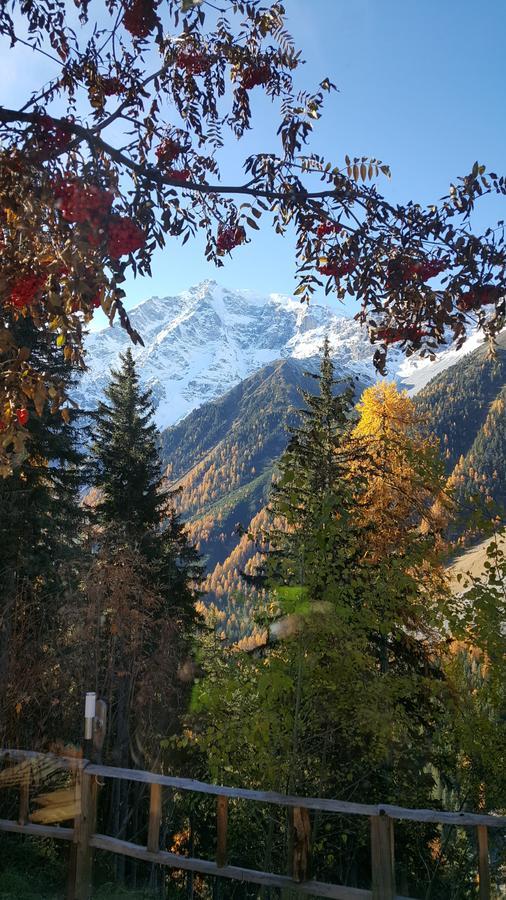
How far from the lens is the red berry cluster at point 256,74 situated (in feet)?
10.9

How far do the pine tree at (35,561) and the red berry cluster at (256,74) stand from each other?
386 inches

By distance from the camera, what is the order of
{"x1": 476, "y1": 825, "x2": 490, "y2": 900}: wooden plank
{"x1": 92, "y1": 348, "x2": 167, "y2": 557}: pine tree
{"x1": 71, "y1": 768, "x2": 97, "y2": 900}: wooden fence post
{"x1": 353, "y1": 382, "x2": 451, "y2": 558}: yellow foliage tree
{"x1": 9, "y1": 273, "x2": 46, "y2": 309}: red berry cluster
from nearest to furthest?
1. {"x1": 9, "y1": 273, "x2": 46, "y2": 309}: red berry cluster
2. {"x1": 476, "y1": 825, "x2": 490, "y2": 900}: wooden plank
3. {"x1": 71, "y1": 768, "x2": 97, "y2": 900}: wooden fence post
4. {"x1": 353, "y1": 382, "x2": 451, "y2": 558}: yellow foliage tree
5. {"x1": 92, "y1": 348, "x2": 167, "y2": 557}: pine tree

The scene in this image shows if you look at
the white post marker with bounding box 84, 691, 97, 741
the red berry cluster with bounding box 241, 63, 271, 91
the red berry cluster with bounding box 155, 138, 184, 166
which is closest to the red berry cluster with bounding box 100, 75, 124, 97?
the red berry cluster with bounding box 155, 138, 184, 166

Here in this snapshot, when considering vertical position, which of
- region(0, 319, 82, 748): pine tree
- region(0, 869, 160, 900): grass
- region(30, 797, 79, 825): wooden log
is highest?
region(0, 319, 82, 748): pine tree

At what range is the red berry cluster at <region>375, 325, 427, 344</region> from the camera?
9.50ft

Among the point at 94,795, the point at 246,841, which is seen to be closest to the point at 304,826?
the point at 94,795

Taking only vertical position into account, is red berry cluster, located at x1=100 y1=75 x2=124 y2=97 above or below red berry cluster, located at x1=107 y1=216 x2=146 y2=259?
above

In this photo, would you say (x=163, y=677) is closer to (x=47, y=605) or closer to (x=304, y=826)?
(x=47, y=605)

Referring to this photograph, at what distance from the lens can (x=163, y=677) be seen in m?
17.2

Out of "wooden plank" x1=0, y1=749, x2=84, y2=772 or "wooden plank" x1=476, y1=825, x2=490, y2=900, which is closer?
"wooden plank" x1=476, y1=825, x2=490, y2=900

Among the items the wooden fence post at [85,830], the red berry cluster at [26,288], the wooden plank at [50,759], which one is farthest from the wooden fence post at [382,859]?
the red berry cluster at [26,288]

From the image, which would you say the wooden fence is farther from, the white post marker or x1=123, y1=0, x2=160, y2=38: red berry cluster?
x1=123, y1=0, x2=160, y2=38: red berry cluster

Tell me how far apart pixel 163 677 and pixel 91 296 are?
646 inches

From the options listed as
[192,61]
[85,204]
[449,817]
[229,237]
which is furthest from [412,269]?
[449,817]
